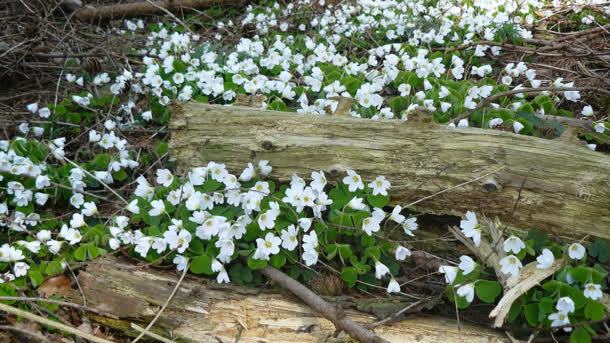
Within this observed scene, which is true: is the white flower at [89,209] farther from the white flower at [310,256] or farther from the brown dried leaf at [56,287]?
the white flower at [310,256]

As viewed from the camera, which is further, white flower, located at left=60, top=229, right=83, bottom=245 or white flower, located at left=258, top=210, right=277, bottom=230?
white flower, located at left=60, top=229, right=83, bottom=245

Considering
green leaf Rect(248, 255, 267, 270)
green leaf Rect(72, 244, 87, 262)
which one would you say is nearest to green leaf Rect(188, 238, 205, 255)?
green leaf Rect(248, 255, 267, 270)

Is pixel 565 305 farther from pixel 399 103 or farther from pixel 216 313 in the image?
pixel 399 103

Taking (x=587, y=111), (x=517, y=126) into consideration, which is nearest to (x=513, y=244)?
(x=517, y=126)

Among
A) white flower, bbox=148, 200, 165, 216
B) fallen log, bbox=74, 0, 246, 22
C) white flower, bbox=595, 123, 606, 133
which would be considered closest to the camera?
white flower, bbox=148, 200, 165, 216

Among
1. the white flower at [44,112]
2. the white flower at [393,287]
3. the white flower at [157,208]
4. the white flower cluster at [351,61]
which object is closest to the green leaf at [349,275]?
the white flower at [393,287]

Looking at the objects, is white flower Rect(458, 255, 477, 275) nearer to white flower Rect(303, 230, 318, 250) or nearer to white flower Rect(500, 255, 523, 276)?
white flower Rect(500, 255, 523, 276)

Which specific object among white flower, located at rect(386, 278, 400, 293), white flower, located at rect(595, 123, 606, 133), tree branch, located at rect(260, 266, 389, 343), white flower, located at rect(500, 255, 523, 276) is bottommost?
tree branch, located at rect(260, 266, 389, 343)
